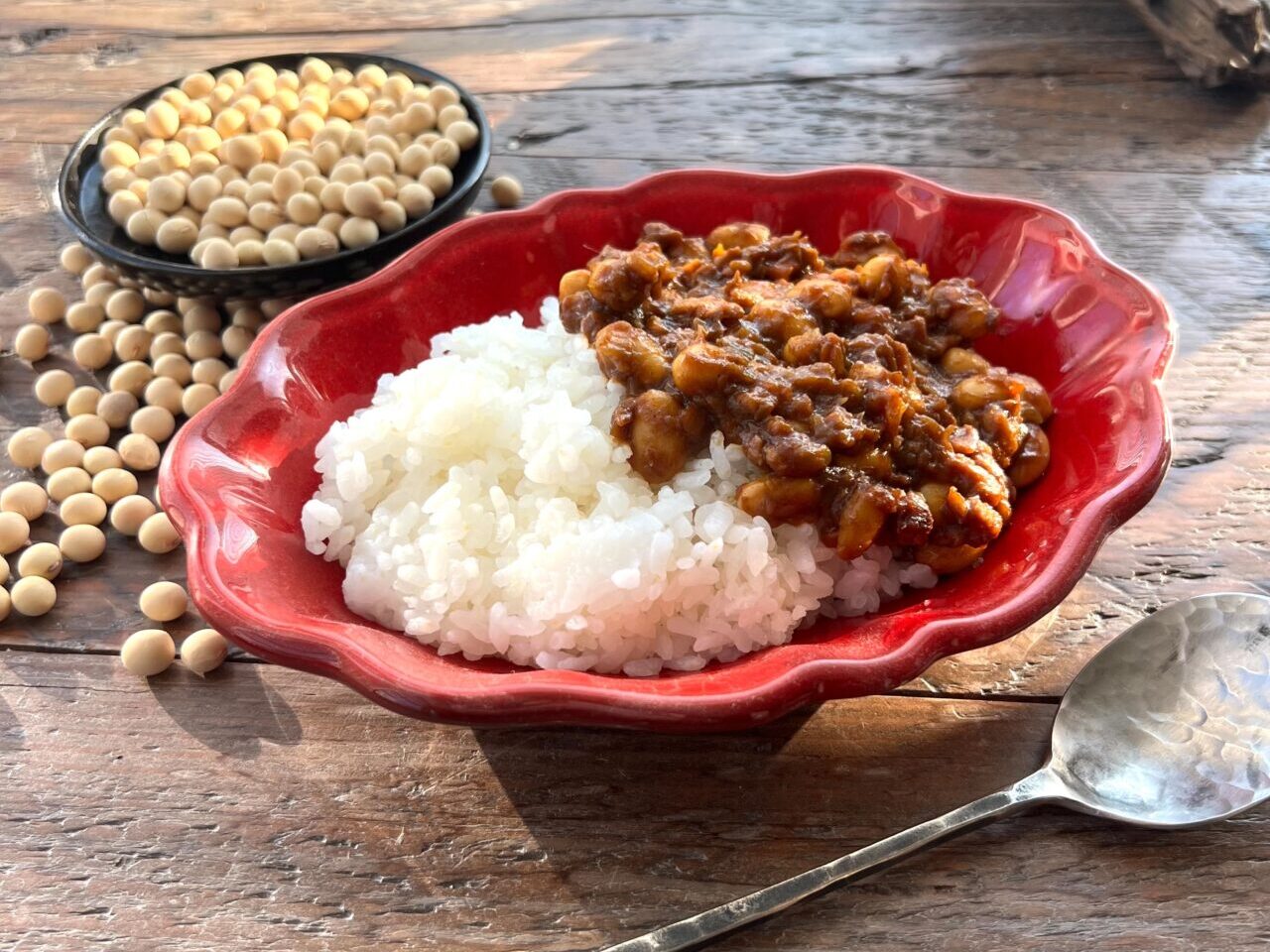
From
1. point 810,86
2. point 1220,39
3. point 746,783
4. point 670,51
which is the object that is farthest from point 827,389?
point 670,51

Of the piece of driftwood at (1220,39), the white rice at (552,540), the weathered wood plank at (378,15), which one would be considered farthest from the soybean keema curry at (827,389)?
the weathered wood plank at (378,15)

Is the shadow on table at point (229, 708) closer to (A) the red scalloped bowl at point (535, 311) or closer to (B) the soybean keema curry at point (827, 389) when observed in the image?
(A) the red scalloped bowl at point (535, 311)

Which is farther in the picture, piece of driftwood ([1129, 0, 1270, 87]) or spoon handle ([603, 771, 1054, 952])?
piece of driftwood ([1129, 0, 1270, 87])

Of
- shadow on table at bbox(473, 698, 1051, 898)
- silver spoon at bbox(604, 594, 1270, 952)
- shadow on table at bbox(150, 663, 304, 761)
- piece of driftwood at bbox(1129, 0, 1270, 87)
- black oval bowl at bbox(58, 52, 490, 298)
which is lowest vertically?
shadow on table at bbox(150, 663, 304, 761)

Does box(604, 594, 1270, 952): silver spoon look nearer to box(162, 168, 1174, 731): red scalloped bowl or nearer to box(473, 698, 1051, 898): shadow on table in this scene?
box(473, 698, 1051, 898): shadow on table

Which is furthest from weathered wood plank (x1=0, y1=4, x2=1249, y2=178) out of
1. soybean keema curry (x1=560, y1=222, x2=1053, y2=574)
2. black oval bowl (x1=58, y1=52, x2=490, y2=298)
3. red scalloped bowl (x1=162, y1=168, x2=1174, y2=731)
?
soybean keema curry (x1=560, y1=222, x2=1053, y2=574)

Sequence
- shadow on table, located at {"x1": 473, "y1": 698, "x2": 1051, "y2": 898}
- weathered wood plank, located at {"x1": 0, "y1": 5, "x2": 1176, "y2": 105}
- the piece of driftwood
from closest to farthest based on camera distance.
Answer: shadow on table, located at {"x1": 473, "y1": 698, "x2": 1051, "y2": 898} < the piece of driftwood < weathered wood plank, located at {"x1": 0, "y1": 5, "x2": 1176, "y2": 105}

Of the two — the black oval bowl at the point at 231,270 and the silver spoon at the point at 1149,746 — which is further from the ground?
the black oval bowl at the point at 231,270
